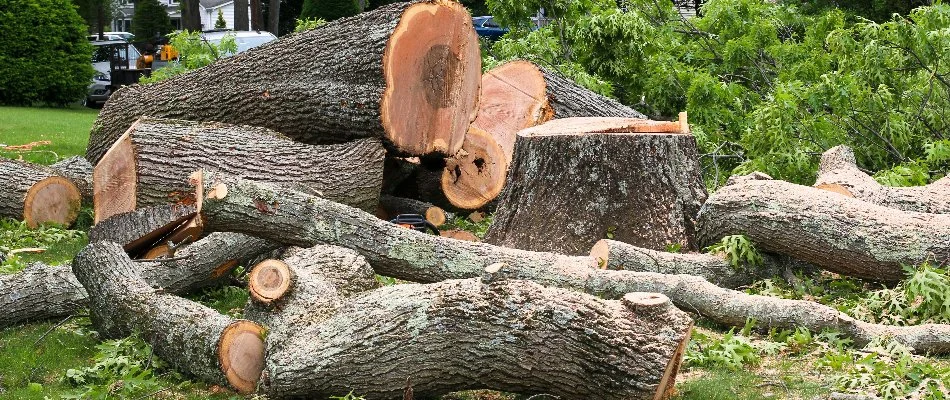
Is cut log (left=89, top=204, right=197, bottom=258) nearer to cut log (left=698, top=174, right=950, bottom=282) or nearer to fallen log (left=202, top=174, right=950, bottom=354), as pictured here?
fallen log (left=202, top=174, right=950, bottom=354)

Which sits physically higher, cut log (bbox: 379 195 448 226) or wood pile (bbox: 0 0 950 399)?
wood pile (bbox: 0 0 950 399)

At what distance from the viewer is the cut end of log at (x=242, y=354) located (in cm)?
466

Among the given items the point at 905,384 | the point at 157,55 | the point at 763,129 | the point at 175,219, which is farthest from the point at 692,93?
the point at 157,55

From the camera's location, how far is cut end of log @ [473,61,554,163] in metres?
9.34

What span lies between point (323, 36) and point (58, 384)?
4358 mm

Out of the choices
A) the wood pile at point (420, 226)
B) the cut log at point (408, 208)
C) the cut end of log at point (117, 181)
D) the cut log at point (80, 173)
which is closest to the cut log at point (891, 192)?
the wood pile at point (420, 226)

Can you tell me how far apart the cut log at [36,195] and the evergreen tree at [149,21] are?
1130 inches

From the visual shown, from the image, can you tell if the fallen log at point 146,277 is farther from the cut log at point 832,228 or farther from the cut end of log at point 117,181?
the cut log at point 832,228

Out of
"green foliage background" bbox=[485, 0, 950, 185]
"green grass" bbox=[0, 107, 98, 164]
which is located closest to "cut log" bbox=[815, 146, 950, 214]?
"green foliage background" bbox=[485, 0, 950, 185]

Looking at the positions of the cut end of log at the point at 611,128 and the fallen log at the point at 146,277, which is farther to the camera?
the cut end of log at the point at 611,128

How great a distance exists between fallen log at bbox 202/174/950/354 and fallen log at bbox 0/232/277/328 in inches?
32.2

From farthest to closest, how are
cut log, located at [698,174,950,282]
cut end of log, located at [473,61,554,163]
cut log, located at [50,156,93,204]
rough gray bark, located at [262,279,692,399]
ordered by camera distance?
cut end of log, located at [473,61,554,163] < cut log, located at [50,156,93,204] < cut log, located at [698,174,950,282] < rough gray bark, located at [262,279,692,399]

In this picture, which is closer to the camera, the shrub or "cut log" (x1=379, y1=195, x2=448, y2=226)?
"cut log" (x1=379, y1=195, x2=448, y2=226)

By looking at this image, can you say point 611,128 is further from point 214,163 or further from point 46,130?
point 46,130
